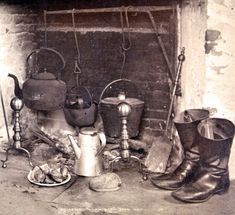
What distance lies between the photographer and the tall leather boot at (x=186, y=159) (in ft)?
8.72

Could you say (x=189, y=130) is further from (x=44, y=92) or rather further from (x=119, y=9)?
(x=44, y=92)

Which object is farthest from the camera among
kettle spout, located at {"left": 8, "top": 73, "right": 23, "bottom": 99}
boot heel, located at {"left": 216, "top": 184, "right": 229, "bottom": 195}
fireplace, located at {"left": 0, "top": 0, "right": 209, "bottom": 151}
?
kettle spout, located at {"left": 8, "top": 73, "right": 23, "bottom": 99}

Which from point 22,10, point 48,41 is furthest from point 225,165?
point 22,10

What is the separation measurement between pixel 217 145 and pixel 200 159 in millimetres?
159

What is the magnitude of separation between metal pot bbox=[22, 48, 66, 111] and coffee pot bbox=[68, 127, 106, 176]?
18.7 inches

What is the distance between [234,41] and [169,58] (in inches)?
21.1

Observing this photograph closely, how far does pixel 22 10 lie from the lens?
11.4 feet

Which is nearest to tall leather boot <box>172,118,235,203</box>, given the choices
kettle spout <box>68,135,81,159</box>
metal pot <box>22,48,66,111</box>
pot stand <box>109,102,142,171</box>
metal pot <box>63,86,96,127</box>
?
pot stand <box>109,102,142,171</box>

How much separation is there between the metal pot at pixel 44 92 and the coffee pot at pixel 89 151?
0.48 meters

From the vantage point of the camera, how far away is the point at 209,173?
8.38ft

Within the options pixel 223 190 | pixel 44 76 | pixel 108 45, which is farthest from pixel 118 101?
pixel 223 190

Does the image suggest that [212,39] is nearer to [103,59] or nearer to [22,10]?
[103,59]

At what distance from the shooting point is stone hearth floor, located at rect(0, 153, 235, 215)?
243cm

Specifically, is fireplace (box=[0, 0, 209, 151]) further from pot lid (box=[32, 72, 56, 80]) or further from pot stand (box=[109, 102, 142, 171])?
pot stand (box=[109, 102, 142, 171])
